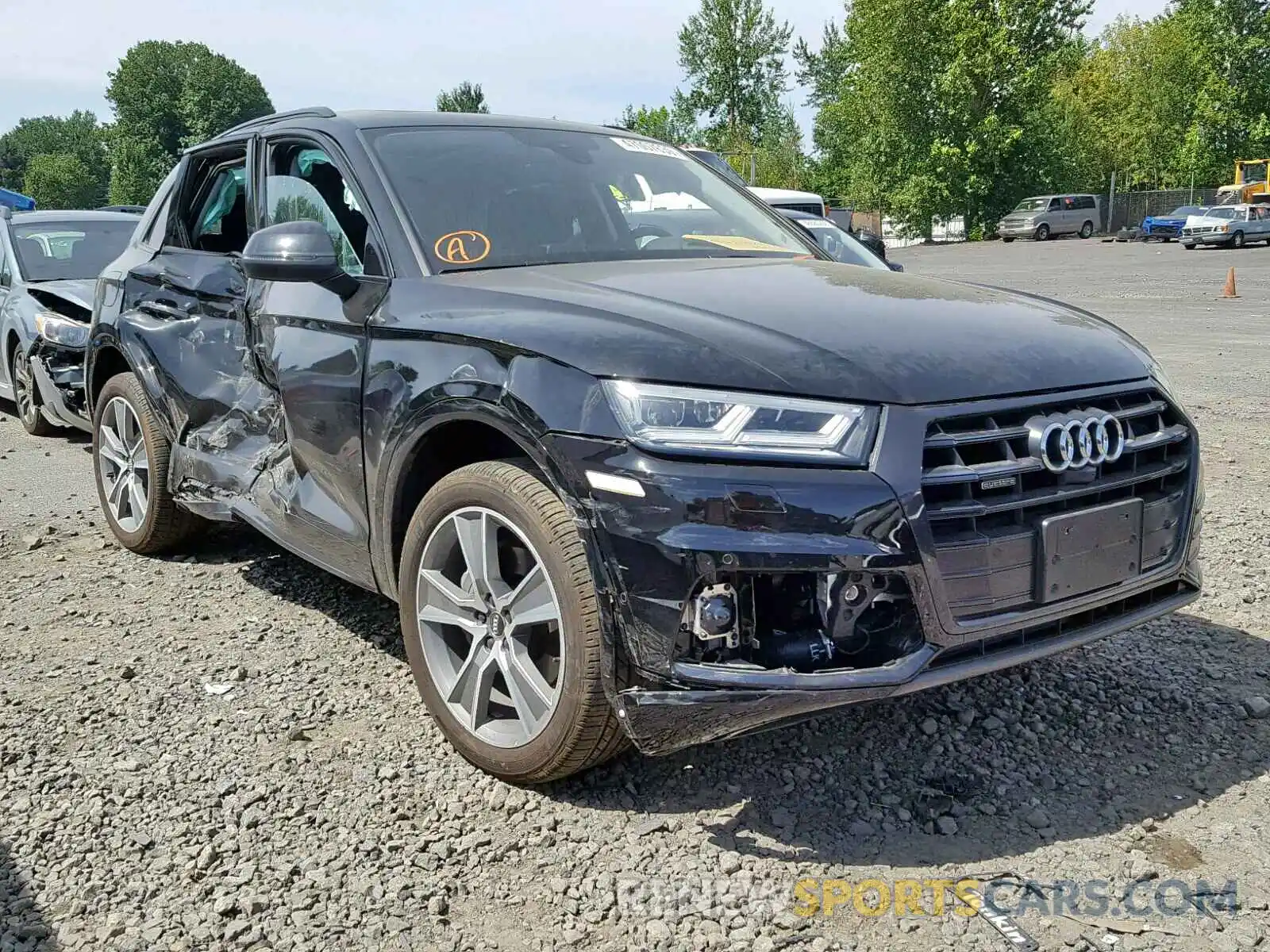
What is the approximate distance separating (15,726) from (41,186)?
113344 mm

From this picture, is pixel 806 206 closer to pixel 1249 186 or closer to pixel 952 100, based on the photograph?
pixel 952 100

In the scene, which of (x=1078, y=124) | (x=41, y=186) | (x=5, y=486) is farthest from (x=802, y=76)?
(x=5, y=486)

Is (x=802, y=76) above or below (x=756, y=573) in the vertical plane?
above

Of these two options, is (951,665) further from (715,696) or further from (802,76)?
(802,76)

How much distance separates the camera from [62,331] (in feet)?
25.4

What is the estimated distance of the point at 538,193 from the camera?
3.66 metres

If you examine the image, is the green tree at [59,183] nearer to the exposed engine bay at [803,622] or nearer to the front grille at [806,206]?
the front grille at [806,206]

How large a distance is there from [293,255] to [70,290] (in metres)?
6.01

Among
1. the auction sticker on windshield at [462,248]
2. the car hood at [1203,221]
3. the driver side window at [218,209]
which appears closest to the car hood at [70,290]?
the driver side window at [218,209]

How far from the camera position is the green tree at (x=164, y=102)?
84875mm

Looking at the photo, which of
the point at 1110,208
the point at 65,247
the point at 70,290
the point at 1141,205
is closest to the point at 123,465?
the point at 70,290

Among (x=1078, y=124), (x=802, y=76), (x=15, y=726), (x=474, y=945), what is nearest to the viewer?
(x=474, y=945)

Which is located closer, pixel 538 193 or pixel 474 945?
pixel 474 945

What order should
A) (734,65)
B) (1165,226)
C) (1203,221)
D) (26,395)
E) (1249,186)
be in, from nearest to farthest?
(26,395) → (1203,221) → (1165,226) → (1249,186) → (734,65)
